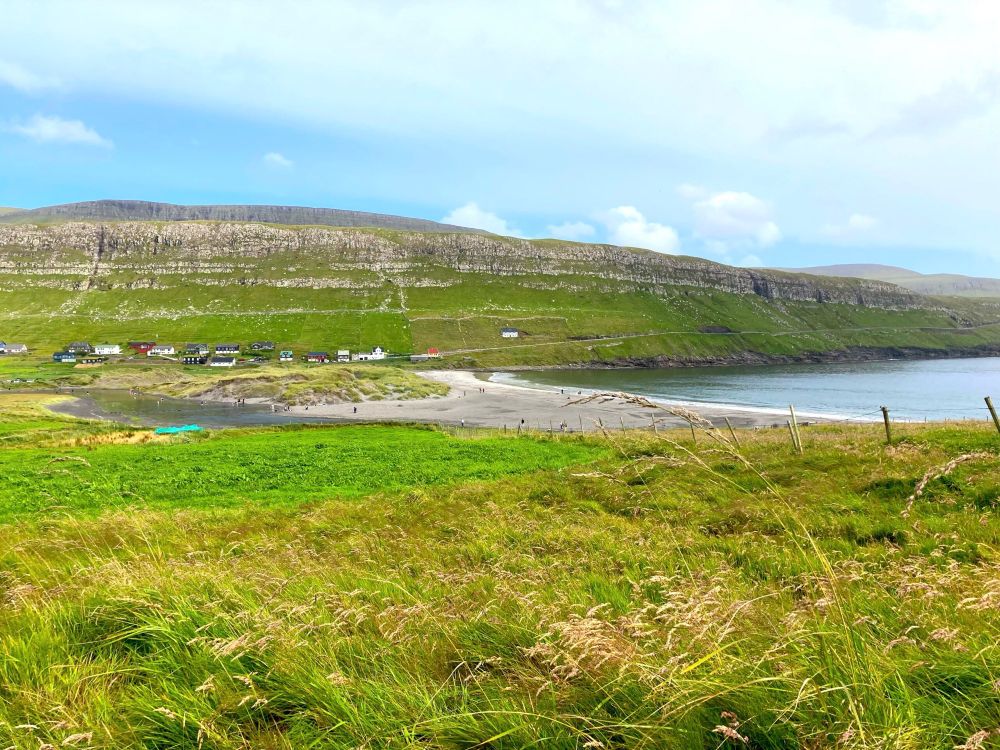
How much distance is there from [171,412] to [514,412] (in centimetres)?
5206

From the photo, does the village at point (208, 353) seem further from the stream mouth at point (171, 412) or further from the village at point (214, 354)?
the stream mouth at point (171, 412)

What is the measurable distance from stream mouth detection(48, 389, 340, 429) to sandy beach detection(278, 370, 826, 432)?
5787mm

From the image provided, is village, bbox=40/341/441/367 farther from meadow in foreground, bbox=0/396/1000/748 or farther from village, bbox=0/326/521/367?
meadow in foreground, bbox=0/396/1000/748

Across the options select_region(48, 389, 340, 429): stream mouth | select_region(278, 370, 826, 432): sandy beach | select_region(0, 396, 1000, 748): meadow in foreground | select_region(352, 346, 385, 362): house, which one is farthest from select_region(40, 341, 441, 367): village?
select_region(0, 396, 1000, 748): meadow in foreground

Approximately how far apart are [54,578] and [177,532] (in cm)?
471

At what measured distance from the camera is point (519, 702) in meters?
2.92

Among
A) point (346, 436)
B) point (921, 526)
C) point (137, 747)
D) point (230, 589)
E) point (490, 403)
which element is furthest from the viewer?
point (490, 403)

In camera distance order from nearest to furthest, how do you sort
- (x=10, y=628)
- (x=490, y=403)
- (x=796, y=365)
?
(x=10, y=628) < (x=490, y=403) < (x=796, y=365)

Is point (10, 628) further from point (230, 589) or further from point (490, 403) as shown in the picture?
point (490, 403)

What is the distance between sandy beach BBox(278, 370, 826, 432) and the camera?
213ft

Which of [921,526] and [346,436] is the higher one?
[921,526]

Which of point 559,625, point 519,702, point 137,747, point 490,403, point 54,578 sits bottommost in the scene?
point 490,403

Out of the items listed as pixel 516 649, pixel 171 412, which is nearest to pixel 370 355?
pixel 171 412

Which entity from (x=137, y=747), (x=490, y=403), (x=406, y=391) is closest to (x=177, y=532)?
(x=137, y=747)
